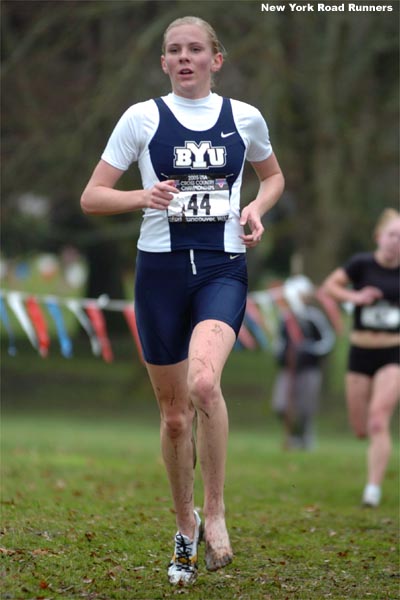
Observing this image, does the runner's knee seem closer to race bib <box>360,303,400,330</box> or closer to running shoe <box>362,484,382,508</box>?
running shoe <box>362,484,382,508</box>

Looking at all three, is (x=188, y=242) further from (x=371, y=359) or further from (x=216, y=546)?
(x=371, y=359)

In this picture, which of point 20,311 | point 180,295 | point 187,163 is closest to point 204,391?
point 180,295

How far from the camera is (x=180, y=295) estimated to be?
19.2 ft

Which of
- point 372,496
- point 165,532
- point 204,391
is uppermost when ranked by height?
point 204,391

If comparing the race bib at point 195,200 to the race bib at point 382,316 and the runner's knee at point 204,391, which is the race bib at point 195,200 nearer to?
the runner's knee at point 204,391

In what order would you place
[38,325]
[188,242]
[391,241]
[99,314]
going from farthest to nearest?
[99,314] < [38,325] < [391,241] < [188,242]

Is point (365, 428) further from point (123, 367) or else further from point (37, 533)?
point (123, 367)

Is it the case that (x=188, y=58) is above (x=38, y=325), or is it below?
above

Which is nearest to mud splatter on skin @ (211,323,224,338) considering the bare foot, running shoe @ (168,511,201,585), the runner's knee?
the runner's knee

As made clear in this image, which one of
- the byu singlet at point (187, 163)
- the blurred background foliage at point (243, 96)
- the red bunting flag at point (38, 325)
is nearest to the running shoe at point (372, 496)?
the red bunting flag at point (38, 325)

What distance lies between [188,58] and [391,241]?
4440 mm

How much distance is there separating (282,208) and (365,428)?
20346 mm

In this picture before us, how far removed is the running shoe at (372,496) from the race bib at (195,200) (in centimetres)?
464

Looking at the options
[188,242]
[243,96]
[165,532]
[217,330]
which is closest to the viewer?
[217,330]
